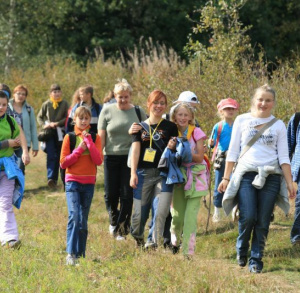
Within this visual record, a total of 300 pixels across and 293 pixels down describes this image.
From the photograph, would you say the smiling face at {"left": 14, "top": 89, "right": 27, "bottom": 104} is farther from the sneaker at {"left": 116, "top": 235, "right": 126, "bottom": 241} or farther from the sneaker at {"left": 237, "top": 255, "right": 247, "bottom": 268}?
the sneaker at {"left": 237, "top": 255, "right": 247, "bottom": 268}

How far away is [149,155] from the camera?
8039 millimetres

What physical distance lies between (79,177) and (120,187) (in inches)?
69.1

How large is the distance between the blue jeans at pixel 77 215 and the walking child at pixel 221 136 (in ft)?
7.83

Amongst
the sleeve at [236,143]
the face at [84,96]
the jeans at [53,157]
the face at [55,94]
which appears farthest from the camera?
the jeans at [53,157]

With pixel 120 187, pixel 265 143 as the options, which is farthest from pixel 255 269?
pixel 120 187

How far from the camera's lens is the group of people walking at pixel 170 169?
7352mm

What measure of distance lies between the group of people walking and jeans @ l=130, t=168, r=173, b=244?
0.01 metres

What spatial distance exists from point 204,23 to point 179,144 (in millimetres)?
5686

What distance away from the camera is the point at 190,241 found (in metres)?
7.79

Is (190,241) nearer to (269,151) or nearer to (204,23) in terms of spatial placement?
(269,151)

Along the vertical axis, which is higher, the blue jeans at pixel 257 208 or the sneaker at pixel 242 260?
the blue jeans at pixel 257 208

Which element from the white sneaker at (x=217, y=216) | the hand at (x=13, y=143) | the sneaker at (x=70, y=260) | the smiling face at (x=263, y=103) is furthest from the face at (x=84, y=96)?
the smiling face at (x=263, y=103)

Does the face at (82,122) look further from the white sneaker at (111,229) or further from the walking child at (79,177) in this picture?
the white sneaker at (111,229)

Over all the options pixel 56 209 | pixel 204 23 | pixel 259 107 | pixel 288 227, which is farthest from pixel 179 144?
pixel 204 23
